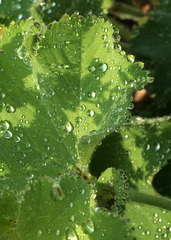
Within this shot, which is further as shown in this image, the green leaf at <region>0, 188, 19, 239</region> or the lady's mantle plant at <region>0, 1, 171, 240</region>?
the lady's mantle plant at <region>0, 1, 171, 240</region>

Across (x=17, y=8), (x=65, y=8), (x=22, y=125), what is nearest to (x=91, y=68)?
(x=22, y=125)

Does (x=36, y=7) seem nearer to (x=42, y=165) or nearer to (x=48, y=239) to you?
(x=42, y=165)

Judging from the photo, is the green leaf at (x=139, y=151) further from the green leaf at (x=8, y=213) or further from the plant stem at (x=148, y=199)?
the green leaf at (x=8, y=213)

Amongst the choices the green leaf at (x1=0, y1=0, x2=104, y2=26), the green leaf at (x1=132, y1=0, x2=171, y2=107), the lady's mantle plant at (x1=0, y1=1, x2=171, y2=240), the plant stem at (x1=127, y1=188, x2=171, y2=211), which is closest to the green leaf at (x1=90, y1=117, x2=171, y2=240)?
the plant stem at (x1=127, y1=188, x2=171, y2=211)

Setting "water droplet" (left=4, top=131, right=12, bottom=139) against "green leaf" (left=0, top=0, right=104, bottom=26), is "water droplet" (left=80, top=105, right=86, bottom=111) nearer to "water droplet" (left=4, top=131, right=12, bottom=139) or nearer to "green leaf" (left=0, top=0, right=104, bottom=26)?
"water droplet" (left=4, top=131, right=12, bottom=139)

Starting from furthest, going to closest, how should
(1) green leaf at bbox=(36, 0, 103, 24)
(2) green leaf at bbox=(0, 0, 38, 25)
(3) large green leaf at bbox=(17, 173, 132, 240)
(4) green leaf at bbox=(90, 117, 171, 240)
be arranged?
1. (1) green leaf at bbox=(36, 0, 103, 24)
2. (2) green leaf at bbox=(0, 0, 38, 25)
3. (4) green leaf at bbox=(90, 117, 171, 240)
4. (3) large green leaf at bbox=(17, 173, 132, 240)

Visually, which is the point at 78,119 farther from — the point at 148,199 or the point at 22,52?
the point at 148,199

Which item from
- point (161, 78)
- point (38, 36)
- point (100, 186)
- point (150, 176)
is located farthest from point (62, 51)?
point (161, 78)
